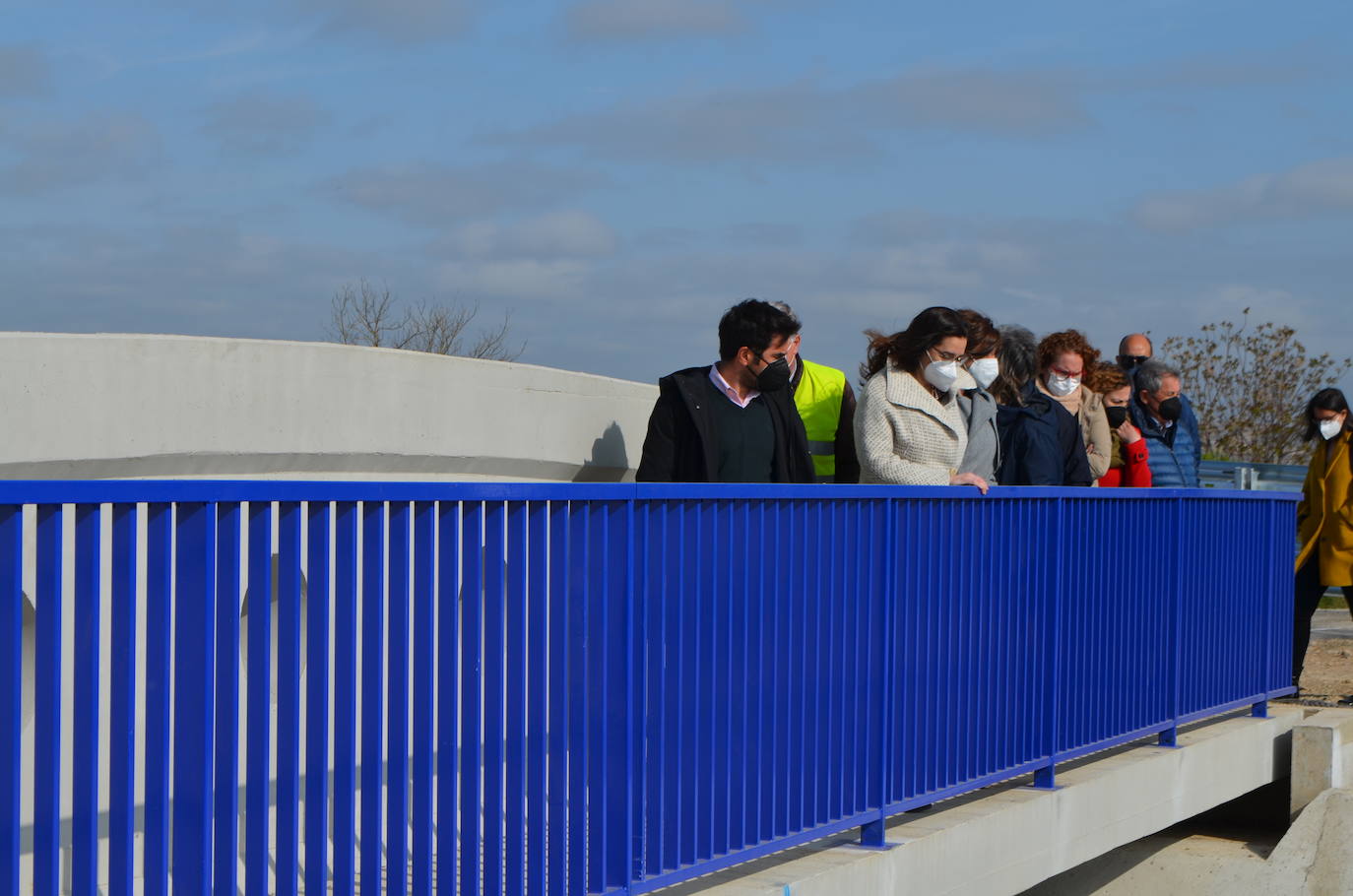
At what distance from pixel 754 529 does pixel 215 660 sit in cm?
195

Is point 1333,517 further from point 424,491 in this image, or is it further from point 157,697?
point 157,697

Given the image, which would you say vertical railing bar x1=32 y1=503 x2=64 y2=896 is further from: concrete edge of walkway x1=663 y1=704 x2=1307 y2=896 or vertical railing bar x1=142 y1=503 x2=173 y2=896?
concrete edge of walkway x1=663 y1=704 x2=1307 y2=896

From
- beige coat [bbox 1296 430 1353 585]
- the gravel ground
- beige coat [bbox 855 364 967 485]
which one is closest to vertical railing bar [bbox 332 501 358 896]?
beige coat [bbox 855 364 967 485]

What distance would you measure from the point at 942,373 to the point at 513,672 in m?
2.85

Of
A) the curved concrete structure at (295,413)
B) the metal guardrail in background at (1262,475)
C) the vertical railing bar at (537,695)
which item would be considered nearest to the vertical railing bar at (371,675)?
the vertical railing bar at (537,695)

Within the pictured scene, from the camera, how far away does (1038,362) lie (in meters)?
8.20

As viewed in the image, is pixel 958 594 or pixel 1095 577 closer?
pixel 958 594

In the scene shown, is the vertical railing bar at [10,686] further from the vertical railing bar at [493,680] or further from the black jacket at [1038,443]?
the black jacket at [1038,443]

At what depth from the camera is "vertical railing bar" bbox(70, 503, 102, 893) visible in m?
2.84

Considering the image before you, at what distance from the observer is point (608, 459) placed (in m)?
7.40

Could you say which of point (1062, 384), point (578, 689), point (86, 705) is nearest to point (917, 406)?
point (1062, 384)

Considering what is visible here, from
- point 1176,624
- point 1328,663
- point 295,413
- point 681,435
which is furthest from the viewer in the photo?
point 1328,663

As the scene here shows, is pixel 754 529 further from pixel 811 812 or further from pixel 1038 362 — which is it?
pixel 1038 362

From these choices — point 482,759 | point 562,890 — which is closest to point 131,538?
point 482,759
